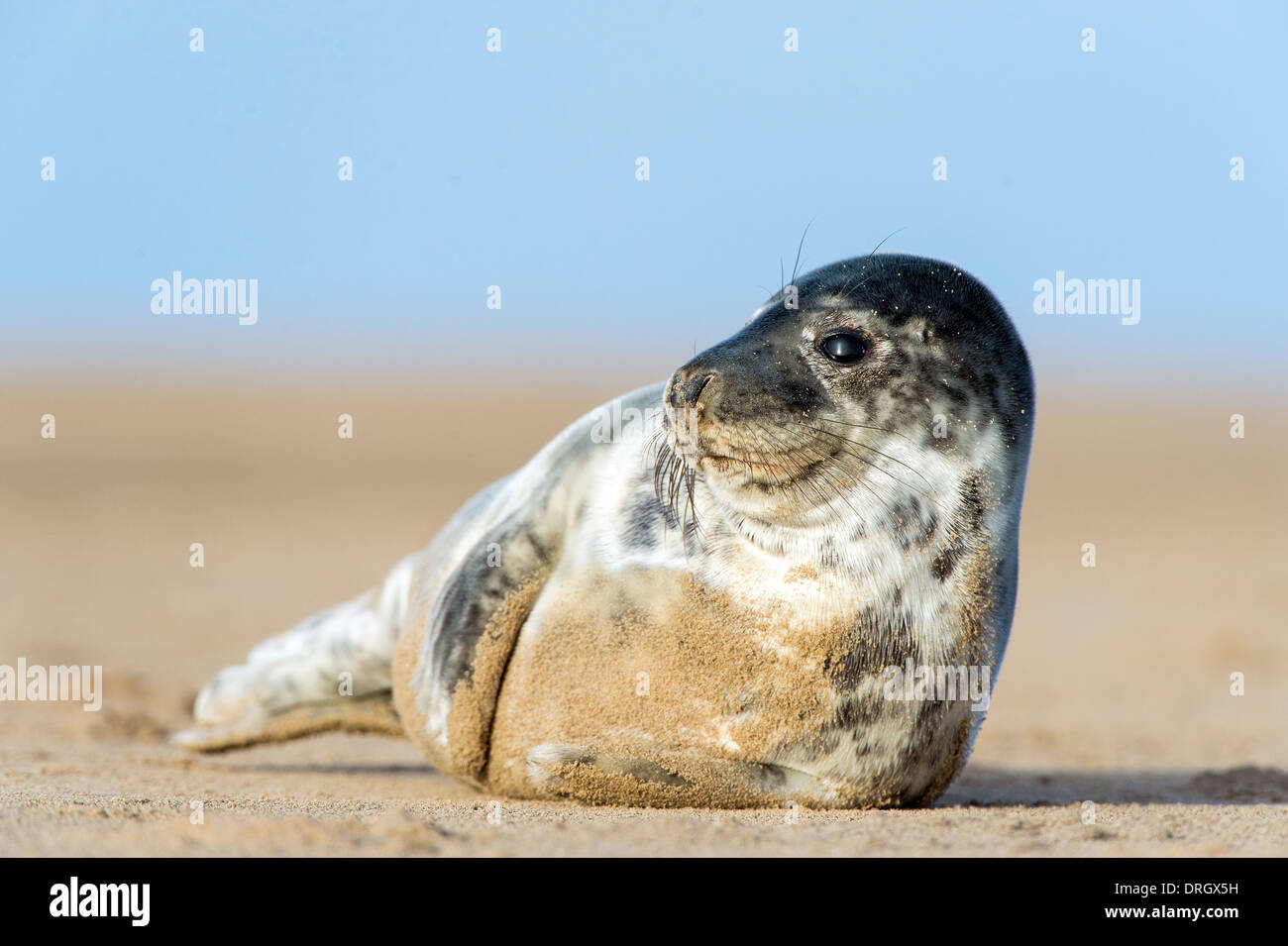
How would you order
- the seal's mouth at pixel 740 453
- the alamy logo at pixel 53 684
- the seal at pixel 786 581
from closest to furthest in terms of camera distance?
the seal's mouth at pixel 740 453, the seal at pixel 786 581, the alamy logo at pixel 53 684

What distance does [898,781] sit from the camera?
420 centimetres

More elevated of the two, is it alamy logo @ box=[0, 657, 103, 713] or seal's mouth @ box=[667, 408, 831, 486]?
seal's mouth @ box=[667, 408, 831, 486]

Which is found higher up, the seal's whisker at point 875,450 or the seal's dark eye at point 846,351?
the seal's dark eye at point 846,351

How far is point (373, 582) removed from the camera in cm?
1354

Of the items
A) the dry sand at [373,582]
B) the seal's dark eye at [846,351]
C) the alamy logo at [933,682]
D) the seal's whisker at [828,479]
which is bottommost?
the dry sand at [373,582]

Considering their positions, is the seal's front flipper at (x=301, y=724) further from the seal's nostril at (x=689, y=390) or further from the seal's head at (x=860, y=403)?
the seal's nostril at (x=689, y=390)

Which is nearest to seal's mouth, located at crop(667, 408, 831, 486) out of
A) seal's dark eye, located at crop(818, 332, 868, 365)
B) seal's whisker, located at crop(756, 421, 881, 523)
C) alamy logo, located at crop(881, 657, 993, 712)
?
seal's whisker, located at crop(756, 421, 881, 523)

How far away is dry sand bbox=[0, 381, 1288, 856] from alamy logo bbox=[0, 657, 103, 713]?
0.43 ft

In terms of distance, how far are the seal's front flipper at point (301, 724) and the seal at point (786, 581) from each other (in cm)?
113

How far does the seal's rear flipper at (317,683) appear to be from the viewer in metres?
5.54

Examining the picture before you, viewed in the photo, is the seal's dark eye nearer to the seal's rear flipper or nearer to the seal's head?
the seal's head

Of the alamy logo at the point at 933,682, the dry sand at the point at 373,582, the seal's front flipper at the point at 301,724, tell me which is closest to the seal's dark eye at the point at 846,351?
the alamy logo at the point at 933,682
